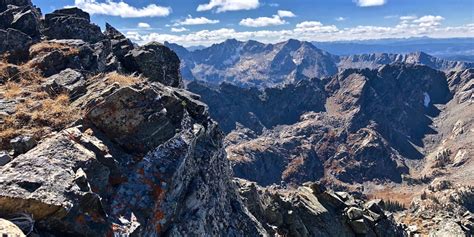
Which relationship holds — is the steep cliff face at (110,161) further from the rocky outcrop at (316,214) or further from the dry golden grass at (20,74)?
the rocky outcrop at (316,214)

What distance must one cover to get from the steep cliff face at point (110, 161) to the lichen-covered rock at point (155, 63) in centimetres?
573

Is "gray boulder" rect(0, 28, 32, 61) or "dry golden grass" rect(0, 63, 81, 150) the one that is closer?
"dry golden grass" rect(0, 63, 81, 150)

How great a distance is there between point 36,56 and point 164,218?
70.4 feet

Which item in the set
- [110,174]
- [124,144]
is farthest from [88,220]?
[124,144]

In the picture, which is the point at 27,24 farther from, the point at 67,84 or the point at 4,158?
the point at 4,158

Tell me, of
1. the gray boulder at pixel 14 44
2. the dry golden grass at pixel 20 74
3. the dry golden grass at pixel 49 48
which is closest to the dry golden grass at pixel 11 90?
the dry golden grass at pixel 20 74

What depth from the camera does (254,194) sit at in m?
39.8

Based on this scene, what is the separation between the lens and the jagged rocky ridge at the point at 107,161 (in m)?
14.5

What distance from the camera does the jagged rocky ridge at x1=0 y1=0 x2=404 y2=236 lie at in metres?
14.5

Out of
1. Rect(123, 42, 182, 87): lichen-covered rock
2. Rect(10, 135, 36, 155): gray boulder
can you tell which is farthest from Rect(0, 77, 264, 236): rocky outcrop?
Rect(123, 42, 182, 87): lichen-covered rock

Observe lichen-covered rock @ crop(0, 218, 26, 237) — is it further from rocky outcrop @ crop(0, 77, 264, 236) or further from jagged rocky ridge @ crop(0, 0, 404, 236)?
rocky outcrop @ crop(0, 77, 264, 236)

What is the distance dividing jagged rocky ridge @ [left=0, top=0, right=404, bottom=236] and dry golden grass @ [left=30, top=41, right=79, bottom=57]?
2.28 m

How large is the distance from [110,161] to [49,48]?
20260 mm

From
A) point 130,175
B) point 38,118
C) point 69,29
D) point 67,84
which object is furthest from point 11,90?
point 69,29
